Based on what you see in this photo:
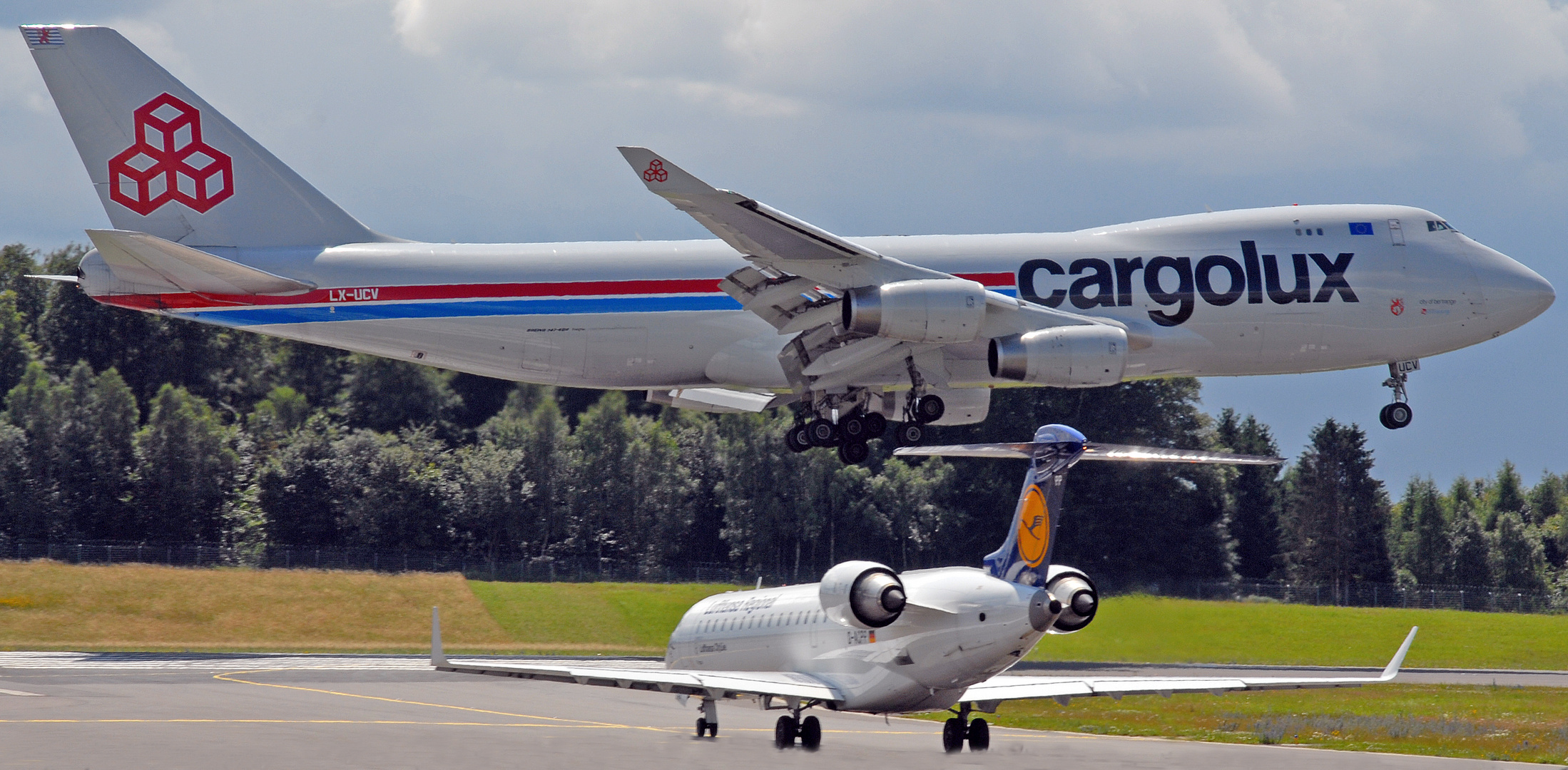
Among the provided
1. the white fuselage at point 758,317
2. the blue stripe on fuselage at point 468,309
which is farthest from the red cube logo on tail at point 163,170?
the blue stripe on fuselage at point 468,309

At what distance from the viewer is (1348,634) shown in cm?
5625

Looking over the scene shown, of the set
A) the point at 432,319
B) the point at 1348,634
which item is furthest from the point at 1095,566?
the point at 432,319

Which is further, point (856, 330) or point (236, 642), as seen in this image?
point (236, 642)

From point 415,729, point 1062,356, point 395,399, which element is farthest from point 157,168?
point 395,399

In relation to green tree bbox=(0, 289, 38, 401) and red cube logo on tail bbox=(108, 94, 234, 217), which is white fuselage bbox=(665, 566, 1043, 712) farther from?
green tree bbox=(0, 289, 38, 401)

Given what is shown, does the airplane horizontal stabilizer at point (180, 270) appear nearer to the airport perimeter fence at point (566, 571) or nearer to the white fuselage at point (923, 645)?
the white fuselage at point (923, 645)

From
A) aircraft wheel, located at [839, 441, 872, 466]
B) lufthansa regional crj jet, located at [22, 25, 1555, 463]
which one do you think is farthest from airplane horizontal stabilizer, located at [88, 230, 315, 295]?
aircraft wheel, located at [839, 441, 872, 466]

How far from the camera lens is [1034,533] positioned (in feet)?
97.2

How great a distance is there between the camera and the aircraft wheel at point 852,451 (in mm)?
36156

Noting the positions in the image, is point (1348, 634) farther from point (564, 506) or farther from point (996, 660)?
point (564, 506)

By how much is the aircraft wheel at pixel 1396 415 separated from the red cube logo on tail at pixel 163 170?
26808 mm

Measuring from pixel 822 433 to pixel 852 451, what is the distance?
2.58 ft

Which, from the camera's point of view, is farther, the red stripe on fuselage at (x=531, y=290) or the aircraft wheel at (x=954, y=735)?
the red stripe on fuselage at (x=531, y=290)

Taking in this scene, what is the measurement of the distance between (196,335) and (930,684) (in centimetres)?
8241
